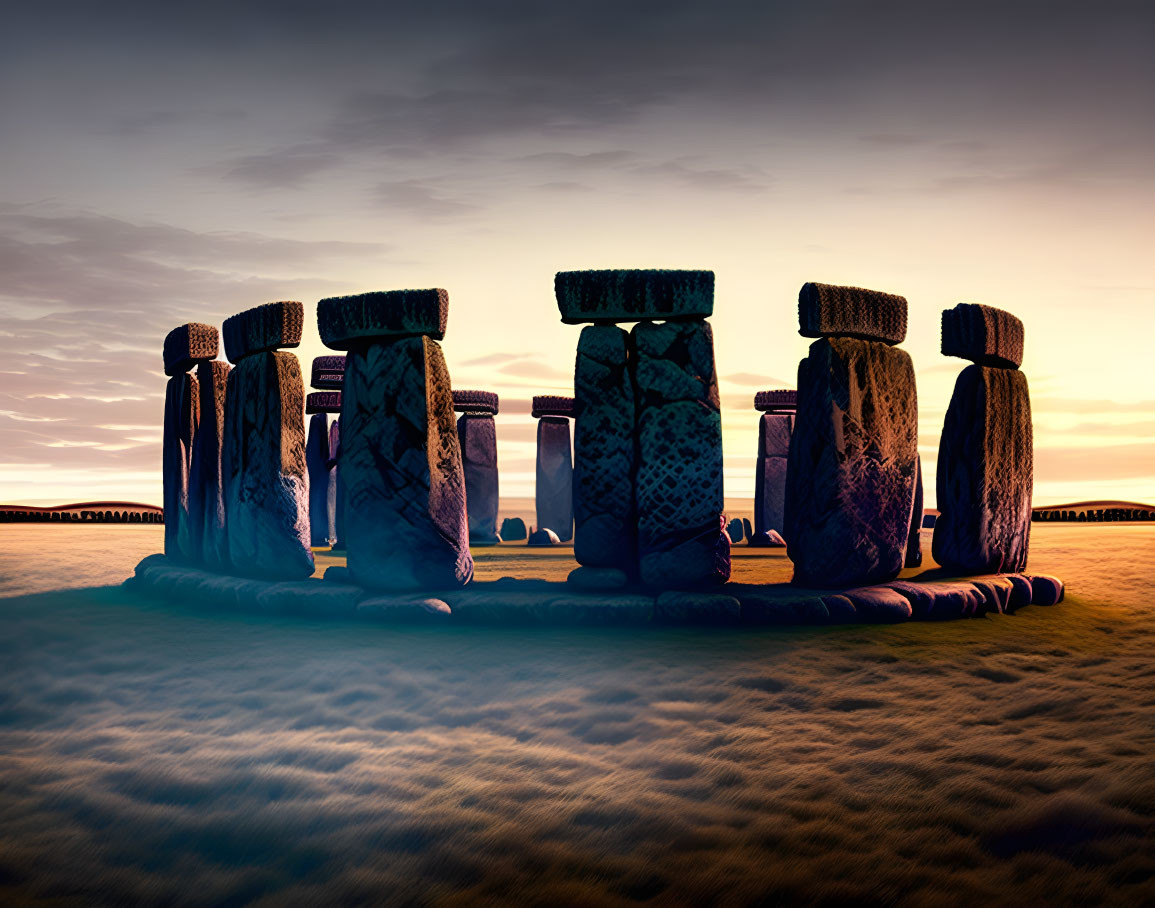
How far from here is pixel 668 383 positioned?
686 cm

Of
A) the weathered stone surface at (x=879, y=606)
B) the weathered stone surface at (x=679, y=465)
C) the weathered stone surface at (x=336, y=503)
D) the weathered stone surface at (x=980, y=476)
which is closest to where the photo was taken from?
the weathered stone surface at (x=879, y=606)

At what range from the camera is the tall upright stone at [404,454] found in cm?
695

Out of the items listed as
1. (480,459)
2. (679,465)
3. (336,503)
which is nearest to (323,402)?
(336,503)

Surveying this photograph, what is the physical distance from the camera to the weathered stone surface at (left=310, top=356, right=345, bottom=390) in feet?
46.2

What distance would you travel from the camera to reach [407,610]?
6.63 m

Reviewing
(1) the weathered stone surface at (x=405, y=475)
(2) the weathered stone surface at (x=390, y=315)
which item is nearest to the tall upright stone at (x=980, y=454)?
(1) the weathered stone surface at (x=405, y=475)

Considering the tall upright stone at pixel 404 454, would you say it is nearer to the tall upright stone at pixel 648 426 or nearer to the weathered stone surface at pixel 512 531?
the tall upright stone at pixel 648 426

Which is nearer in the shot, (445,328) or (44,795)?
(44,795)

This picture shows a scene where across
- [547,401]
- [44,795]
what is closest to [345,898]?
[44,795]

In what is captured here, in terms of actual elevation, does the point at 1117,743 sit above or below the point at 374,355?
below

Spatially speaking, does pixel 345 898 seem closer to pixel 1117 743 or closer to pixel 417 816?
pixel 417 816

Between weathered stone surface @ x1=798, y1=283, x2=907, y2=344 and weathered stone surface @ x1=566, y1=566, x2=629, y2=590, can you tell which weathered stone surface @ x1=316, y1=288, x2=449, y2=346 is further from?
weathered stone surface @ x1=798, y1=283, x2=907, y2=344

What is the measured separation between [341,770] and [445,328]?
12.2 ft

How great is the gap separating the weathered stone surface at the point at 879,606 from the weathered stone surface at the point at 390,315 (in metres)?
3.58
